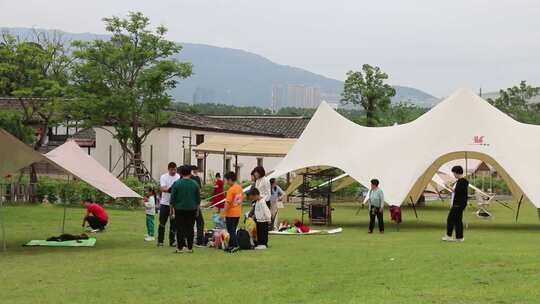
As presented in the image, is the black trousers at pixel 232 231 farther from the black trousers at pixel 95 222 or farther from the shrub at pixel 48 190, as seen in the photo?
the shrub at pixel 48 190

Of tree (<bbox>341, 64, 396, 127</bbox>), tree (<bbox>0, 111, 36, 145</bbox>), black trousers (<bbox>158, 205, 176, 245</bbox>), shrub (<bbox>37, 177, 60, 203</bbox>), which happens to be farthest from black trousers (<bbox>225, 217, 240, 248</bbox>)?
tree (<bbox>341, 64, 396, 127</bbox>)

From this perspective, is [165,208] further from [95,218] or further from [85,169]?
[95,218]

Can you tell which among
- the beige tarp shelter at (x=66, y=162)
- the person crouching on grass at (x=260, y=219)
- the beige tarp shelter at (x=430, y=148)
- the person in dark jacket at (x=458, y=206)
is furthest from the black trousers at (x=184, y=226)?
the beige tarp shelter at (x=430, y=148)

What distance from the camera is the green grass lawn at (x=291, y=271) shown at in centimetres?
943

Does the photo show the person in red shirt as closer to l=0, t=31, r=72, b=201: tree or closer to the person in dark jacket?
the person in dark jacket

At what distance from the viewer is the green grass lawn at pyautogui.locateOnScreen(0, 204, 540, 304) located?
9.43 metres

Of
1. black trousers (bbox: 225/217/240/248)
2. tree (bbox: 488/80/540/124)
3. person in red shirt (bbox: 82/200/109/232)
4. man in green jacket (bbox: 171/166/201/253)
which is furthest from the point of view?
tree (bbox: 488/80/540/124)

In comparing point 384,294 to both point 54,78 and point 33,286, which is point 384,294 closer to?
point 33,286

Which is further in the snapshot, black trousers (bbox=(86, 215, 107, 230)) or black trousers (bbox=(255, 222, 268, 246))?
black trousers (bbox=(86, 215, 107, 230))

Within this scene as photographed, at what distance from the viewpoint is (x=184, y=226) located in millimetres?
14562

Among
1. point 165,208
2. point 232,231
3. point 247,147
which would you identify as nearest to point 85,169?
point 165,208

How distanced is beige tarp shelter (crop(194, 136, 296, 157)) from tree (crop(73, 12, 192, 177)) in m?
3.47

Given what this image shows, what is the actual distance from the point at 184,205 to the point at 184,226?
44 cm

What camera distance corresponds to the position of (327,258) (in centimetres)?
1344
